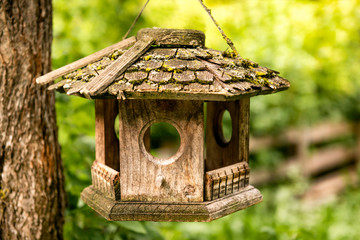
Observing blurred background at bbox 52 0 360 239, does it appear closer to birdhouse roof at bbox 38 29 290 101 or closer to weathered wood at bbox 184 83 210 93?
birdhouse roof at bbox 38 29 290 101

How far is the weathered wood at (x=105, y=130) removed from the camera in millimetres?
1479

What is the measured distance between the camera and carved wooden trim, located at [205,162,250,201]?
52.1 inches

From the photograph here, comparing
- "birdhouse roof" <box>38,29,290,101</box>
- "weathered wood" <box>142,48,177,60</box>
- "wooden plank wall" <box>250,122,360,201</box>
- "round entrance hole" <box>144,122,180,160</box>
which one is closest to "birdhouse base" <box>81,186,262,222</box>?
"birdhouse roof" <box>38,29,290,101</box>

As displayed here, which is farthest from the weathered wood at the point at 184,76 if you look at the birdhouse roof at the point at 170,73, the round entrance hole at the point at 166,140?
the round entrance hole at the point at 166,140

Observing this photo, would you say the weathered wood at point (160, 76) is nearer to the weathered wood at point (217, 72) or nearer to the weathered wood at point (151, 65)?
the weathered wood at point (151, 65)

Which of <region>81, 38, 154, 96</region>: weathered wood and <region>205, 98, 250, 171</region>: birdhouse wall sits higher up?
<region>81, 38, 154, 96</region>: weathered wood

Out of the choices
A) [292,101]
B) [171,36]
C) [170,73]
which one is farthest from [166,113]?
[292,101]

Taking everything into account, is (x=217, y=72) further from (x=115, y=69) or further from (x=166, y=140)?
(x=166, y=140)

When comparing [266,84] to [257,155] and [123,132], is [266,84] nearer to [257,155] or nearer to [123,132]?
[123,132]

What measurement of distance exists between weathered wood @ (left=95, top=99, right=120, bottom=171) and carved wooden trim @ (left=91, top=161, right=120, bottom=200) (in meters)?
0.04

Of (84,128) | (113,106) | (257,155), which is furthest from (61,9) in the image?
(257,155)

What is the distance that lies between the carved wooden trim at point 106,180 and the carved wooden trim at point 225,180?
12.6 inches

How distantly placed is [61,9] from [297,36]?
9.17ft

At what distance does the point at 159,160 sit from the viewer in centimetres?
132
